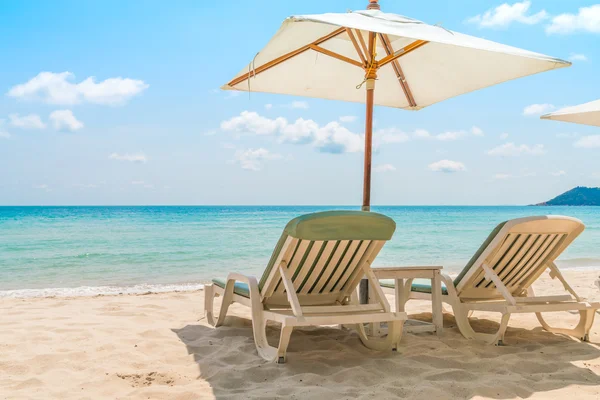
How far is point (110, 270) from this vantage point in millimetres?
11711

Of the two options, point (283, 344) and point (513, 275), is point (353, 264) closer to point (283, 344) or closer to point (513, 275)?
point (283, 344)

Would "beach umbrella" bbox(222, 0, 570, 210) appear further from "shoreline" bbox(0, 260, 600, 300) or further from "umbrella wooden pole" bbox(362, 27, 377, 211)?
"shoreline" bbox(0, 260, 600, 300)

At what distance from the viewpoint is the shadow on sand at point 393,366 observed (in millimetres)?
3004

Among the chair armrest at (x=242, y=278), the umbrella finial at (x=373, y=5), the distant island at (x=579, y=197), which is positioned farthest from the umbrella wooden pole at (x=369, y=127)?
the distant island at (x=579, y=197)

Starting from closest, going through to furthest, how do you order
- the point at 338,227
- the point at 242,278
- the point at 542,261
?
1. the point at 338,227
2. the point at 242,278
3. the point at 542,261

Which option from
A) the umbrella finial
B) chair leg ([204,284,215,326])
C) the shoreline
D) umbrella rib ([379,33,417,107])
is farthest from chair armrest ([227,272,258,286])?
the shoreline

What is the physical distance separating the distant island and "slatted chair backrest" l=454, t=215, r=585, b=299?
86763mm

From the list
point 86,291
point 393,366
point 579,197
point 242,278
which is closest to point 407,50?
point 242,278

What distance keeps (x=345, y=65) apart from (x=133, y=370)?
3473mm

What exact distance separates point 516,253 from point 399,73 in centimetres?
216

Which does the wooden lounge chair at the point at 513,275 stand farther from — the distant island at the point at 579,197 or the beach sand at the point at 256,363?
the distant island at the point at 579,197

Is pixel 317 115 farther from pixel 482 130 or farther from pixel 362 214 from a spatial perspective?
pixel 362 214

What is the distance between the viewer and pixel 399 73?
5.32 m

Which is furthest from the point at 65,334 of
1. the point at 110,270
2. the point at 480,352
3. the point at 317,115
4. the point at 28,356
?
the point at 317,115
